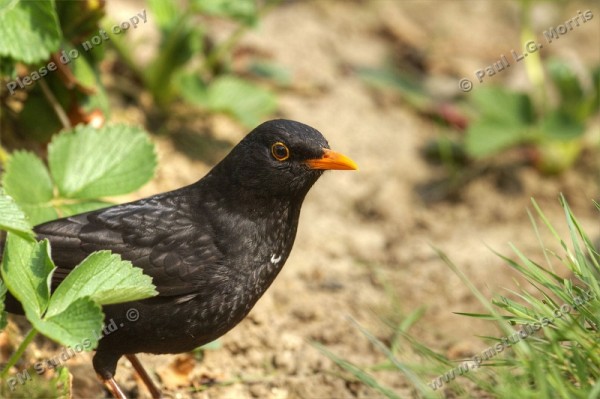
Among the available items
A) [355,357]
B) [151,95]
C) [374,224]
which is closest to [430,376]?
[355,357]

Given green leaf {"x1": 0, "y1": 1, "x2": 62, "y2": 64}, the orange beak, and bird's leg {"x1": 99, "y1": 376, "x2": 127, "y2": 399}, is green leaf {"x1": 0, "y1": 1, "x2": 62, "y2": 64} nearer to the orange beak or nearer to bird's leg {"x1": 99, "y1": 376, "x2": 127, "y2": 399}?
the orange beak

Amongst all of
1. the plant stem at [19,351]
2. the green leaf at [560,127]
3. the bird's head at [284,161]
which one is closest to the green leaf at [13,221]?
the plant stem at [19,351]

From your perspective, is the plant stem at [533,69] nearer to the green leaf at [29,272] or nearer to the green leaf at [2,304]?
the green leaf at [29,272]

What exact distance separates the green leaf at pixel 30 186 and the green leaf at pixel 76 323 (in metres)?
1.40

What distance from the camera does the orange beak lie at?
14.6 feet

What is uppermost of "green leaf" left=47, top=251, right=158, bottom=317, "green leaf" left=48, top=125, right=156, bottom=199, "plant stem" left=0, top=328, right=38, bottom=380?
"green leaf" left=48, top=125, right=156, bottom=199

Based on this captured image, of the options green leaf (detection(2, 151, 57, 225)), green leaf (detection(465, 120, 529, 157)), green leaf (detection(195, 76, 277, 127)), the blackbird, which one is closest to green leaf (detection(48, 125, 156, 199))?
green leaf (detection(2, 151, 57, 225))

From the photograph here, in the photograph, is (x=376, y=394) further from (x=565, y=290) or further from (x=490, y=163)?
(x=490, y=163)

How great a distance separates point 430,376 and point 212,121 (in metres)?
3.64

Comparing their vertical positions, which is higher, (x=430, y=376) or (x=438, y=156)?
(x=438, y=156)

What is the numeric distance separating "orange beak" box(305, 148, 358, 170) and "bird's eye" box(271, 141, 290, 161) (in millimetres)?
123

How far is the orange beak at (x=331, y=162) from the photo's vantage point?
4.46m

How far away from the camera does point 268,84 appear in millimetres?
8289

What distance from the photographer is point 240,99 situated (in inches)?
283
